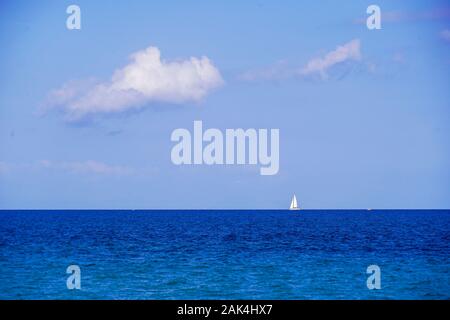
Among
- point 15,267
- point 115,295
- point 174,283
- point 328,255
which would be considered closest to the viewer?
point 115,295

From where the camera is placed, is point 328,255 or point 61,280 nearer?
point 61,280

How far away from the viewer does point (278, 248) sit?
57.2m

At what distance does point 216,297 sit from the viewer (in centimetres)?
3188

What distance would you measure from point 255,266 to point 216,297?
11.4m

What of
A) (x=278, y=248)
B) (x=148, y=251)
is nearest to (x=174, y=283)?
(x=148, y=251)
